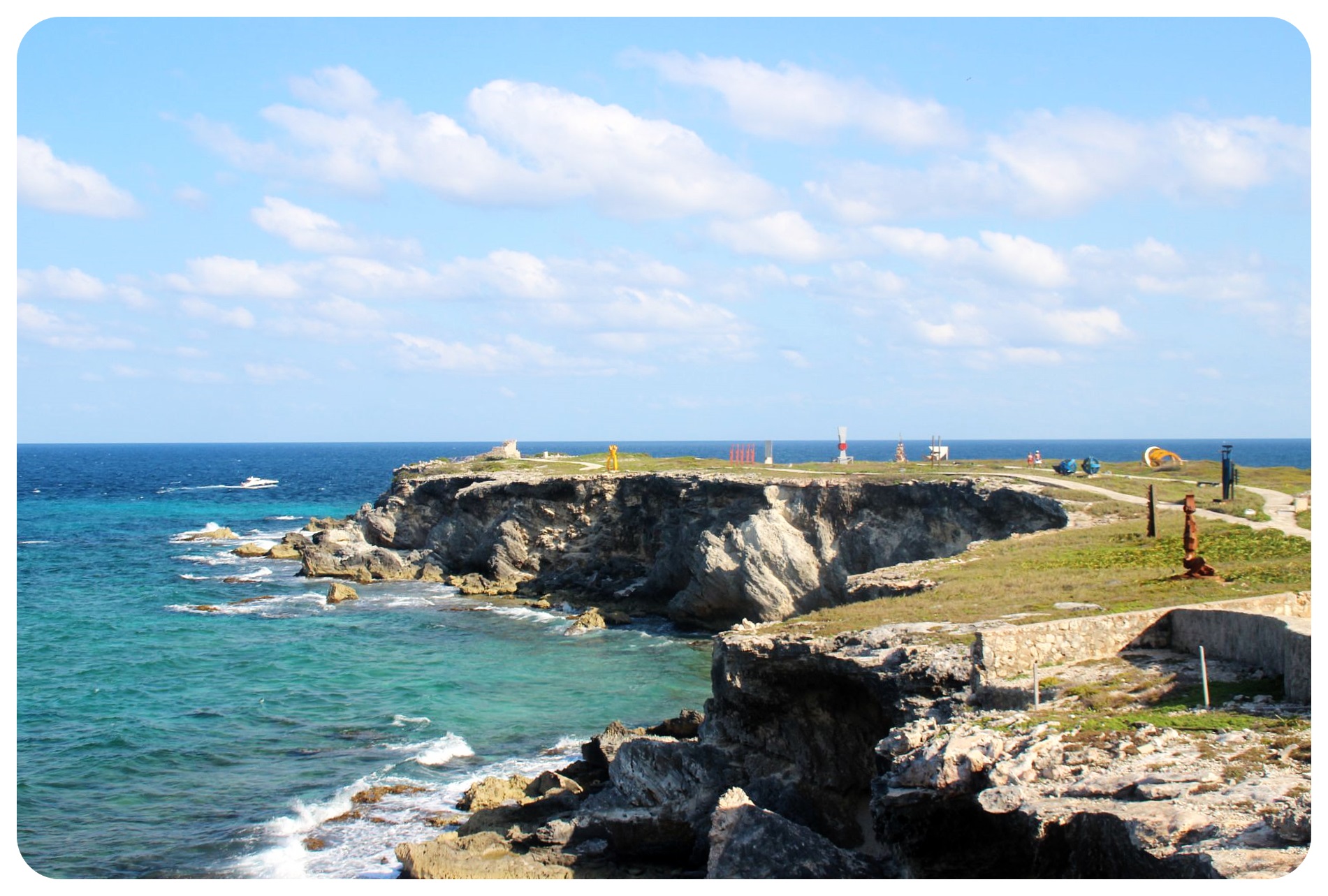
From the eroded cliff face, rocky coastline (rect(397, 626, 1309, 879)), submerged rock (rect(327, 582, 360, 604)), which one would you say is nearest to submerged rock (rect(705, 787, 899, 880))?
rocky coastline (rect(397, 626, 1309, 879))

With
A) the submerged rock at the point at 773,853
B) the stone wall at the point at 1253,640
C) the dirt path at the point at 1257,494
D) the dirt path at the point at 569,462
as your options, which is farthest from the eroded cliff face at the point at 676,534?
the submerged rock at the point at 773,853

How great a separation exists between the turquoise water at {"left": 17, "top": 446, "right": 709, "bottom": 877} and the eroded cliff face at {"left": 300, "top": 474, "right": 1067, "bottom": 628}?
351 cm

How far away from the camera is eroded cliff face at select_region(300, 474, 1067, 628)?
144 ft

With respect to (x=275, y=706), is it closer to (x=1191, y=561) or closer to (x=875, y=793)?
(x=875, y=793)

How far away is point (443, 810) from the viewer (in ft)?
76.4

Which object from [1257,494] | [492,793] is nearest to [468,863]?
[492,793]

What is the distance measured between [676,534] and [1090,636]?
32.5 m

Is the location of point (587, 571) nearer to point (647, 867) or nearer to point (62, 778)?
point (62, 778)

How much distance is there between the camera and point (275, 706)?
105ft

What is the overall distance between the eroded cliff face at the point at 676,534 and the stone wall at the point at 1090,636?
15133 mm

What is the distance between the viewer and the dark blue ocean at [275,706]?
22281mm

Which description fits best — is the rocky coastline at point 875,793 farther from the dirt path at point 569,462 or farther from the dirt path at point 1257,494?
the dirt path at point 569,462

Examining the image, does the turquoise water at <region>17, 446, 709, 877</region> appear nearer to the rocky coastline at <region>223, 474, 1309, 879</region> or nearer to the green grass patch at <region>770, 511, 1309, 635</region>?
the rocky coastline at <region>223, 474, 1309, 879</region>

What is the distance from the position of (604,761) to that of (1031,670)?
A: 427 inches
